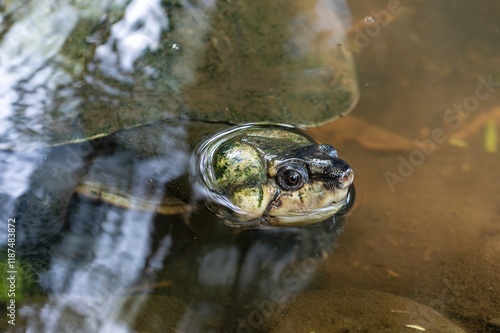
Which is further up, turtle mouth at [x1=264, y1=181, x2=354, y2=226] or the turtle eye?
the turtle eye

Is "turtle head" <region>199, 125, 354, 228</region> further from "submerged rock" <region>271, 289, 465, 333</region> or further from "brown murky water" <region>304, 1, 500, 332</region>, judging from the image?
"submerged rock" <region>271, 289, 465, 333</region>

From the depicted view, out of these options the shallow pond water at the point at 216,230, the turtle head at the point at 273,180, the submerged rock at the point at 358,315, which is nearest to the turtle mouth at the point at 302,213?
the turtle head at the point at 273,180

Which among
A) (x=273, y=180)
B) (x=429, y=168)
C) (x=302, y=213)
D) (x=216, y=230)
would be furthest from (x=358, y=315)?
(x=429, y=168)

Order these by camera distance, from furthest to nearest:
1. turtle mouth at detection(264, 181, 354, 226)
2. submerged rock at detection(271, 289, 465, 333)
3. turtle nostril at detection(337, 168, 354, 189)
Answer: turtle mouth at detection(264, 181, 354, 226) < turtle nostril at detection(337, 168, 354, 189) < submerged rock at detection(271, 289, 465, 333)

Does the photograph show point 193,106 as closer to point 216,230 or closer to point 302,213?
point 216,230

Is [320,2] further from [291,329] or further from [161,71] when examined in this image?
[291,329]

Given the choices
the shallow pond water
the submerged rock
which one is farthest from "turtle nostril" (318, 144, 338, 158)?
the submerged rock

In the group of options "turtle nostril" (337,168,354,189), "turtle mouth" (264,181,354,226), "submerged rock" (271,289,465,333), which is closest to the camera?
"submerged rock" (271,289,465,333)

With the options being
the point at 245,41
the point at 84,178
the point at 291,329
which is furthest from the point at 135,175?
the point at 291,329

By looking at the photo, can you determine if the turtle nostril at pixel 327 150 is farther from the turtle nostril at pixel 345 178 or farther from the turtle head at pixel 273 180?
the turtle nostril at pixel 345 178
